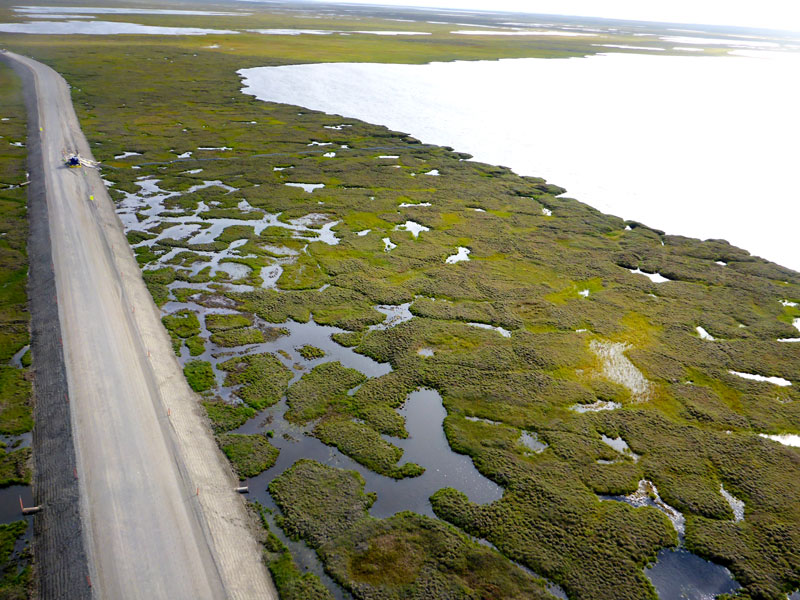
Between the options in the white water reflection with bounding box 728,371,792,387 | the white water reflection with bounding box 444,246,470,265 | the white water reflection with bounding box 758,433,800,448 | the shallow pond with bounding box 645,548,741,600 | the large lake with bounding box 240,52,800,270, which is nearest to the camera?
the shallow pond with bounding box 645,548,741,600

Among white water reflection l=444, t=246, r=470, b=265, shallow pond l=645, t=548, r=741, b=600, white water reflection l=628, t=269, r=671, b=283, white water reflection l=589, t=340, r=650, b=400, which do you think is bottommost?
shallow pond l=645, t=548, r=741, b=600

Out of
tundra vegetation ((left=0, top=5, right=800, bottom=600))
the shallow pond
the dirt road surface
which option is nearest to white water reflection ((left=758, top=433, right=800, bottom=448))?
tundra vegetation ((left=0, top=5, right=800, bottom=600))

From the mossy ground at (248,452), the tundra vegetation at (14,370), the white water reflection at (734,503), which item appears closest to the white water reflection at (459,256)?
the mossy ground at (248,452)

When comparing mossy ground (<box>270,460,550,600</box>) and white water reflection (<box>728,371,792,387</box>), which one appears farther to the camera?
white water reflection (<box>728,371,792,387</box>)

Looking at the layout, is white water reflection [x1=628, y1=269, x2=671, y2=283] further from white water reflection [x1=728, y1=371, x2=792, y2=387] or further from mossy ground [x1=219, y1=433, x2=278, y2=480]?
mossy ground [x1=219, y1=433, x2=278, y2=480]

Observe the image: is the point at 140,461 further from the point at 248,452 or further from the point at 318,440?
the point at 318,440

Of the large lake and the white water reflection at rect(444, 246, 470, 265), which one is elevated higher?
the large lake

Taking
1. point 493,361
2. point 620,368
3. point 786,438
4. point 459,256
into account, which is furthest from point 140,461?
point 786,438
